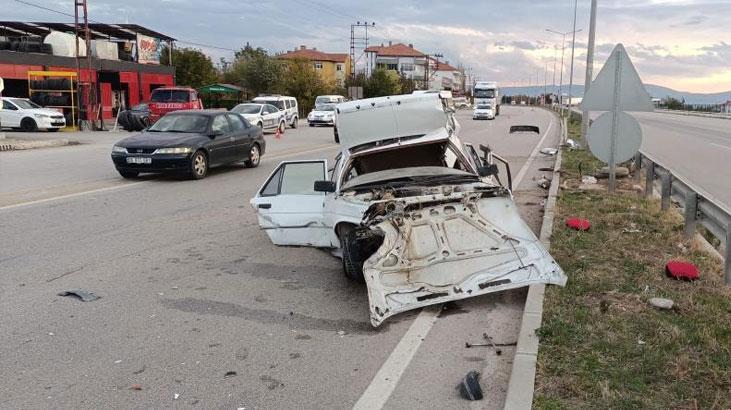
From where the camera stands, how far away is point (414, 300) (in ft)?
17.5

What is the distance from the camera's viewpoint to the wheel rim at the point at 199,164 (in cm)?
1389

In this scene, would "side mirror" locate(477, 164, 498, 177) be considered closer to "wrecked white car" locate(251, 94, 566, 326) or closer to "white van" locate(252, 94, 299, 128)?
"wrecked white car" locate(251, 94, 566, 326)

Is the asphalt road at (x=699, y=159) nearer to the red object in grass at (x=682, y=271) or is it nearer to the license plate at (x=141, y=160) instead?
the red object in grass at (x=682, y=271)

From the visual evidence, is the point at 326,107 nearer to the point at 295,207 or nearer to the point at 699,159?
the point at 699,159

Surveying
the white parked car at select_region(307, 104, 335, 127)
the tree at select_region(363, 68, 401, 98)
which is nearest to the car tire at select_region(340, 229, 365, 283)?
the white parked car at select_region(307, 104, 335, 127)

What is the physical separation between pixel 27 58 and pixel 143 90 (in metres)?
10.1

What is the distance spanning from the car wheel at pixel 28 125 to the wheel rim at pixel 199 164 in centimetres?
2052

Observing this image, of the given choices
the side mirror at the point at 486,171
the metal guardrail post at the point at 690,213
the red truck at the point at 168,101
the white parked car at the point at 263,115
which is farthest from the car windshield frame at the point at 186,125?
the red truck at the point at 168,101

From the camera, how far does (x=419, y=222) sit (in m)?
5.56

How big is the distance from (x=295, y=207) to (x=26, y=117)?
28.0 metres

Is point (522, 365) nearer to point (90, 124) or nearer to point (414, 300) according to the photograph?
point (414, 300)

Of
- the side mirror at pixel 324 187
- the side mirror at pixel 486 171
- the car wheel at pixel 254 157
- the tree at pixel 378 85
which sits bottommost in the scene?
the car wheel at pixel 254 157

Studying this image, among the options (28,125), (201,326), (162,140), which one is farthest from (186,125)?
(28,125)

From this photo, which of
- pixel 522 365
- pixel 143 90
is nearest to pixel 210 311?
pixel 522 365
